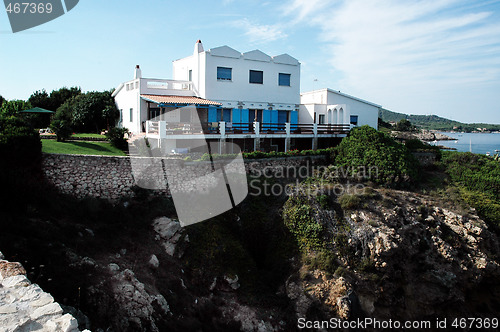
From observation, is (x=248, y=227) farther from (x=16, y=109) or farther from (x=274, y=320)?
(x=16, y=109)

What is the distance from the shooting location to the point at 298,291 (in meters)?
16.8

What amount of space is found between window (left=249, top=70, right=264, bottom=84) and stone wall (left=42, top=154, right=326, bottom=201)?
992 cm

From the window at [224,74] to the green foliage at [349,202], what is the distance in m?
13.0

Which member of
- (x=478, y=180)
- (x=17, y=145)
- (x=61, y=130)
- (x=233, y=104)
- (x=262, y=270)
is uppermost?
(x=233, y=104)

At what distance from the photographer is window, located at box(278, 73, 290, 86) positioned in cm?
2977

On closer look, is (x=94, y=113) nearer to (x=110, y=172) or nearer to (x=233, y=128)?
(x=233, y=128)

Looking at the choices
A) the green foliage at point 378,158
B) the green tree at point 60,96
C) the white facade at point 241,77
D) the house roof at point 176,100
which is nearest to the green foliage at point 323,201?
the green foliage at point 378,158

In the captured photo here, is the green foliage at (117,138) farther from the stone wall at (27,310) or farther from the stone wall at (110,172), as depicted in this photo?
the stone wall at (27,310)

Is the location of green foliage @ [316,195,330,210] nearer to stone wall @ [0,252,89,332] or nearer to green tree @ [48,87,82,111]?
stone wall @ [0,252,89,332]

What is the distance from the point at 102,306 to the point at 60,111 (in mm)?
25655

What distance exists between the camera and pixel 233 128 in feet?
82.3

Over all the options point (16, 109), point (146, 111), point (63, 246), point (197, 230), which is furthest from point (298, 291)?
point (16, 109)

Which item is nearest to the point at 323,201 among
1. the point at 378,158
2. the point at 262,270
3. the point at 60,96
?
the point at 262,270

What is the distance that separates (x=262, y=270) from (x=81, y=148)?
12369 millimetres
